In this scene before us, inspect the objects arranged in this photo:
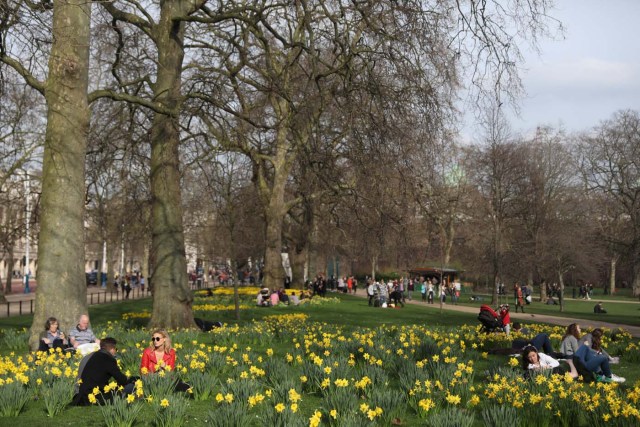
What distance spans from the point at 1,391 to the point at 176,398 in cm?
186

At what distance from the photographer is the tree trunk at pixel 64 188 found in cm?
1346

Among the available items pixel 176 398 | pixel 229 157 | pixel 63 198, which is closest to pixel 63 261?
pixel 63 198

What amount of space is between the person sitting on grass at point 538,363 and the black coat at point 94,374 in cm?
499

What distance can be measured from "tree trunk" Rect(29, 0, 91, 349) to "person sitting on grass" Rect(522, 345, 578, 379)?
7934 mm

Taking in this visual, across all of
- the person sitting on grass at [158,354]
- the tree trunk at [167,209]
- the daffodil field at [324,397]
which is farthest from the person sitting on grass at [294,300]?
the person sitting on grass at [158,354]

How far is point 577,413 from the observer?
268 inches

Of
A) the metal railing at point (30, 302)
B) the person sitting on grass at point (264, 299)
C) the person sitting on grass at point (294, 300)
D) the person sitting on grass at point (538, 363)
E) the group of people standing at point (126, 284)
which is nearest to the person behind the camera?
the person sitting on grass at point (538, 363)

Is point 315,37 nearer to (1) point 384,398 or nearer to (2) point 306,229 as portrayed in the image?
(1) point 384,398

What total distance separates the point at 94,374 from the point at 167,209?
30.2 ft

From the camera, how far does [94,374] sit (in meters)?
8.22

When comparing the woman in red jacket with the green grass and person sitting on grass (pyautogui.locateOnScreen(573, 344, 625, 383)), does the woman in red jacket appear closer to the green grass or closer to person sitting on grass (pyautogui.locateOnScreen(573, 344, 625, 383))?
person sitting on grass (pyautogui.locateOnScreen(573, 344, 625, 383))

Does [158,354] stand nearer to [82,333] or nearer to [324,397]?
[324,397]

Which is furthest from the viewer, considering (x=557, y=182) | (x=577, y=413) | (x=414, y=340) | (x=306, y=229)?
(x=557, y=182)

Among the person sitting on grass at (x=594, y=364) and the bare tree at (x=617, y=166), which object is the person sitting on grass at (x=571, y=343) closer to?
the person sitting on grass at (x=594, y=364)
